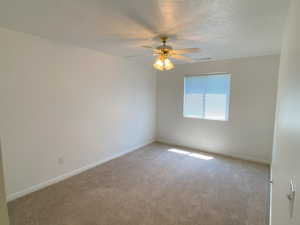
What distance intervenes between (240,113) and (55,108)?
3964 mm

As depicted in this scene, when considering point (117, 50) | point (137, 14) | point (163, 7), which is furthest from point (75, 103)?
point (163, 7)

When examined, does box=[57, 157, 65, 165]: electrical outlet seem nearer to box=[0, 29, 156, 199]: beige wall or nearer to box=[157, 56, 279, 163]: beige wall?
box=[0, 29, 156, 199]: beige wall

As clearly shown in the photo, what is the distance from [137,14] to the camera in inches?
69.6

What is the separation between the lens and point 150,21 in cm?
193

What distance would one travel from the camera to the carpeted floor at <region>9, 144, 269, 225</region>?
199 cm

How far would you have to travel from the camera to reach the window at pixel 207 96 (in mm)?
4074

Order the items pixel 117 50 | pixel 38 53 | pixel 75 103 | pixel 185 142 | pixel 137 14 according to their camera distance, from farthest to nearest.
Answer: pixel 185 142, pixel 117 50, pixel 75 103, pixel 38 53, pixel 137 14

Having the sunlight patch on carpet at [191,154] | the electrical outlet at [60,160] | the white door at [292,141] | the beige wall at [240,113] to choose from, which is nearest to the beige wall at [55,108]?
the electrical outlet at [60,160]

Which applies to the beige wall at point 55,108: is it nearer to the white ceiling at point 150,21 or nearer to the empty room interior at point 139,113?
the empty room interior at point 139,113

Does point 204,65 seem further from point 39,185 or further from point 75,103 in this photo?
point 39,185

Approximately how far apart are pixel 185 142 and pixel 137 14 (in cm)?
373

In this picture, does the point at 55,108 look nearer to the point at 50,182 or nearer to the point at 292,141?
the point at 50,182

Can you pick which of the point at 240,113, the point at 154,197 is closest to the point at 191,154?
the point at 240,113

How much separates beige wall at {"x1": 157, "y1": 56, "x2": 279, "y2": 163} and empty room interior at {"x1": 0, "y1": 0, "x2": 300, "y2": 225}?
2 cm
